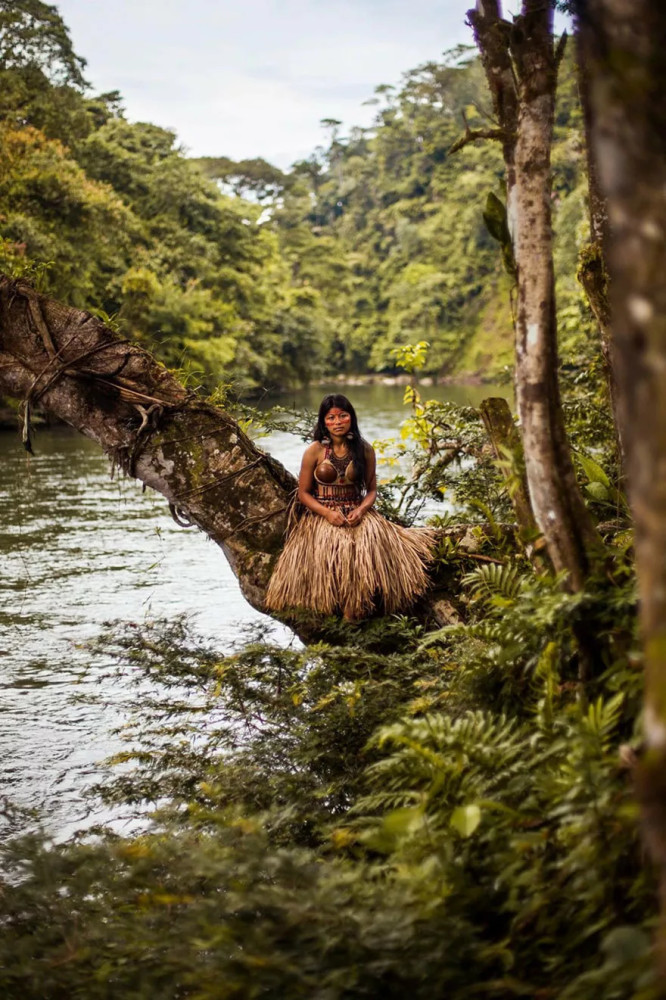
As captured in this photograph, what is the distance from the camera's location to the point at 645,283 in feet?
5.09

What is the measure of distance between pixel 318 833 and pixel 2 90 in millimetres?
28823

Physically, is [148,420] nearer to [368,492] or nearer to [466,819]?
[368,492]

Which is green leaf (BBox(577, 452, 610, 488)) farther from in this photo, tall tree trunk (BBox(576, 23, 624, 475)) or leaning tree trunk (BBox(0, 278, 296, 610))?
leaning tree trunk (BBox(0, 278, 296, 610))

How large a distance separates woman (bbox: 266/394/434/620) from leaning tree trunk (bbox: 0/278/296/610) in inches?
10.1

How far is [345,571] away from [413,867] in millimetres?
2281

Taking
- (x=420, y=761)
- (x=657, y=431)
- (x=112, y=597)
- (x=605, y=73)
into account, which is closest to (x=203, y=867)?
(x=420, y=761)

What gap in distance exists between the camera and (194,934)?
2.57m

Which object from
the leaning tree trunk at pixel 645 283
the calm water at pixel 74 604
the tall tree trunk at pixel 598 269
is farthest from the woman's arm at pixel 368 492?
the leaning tree trunk at pixel 645 283

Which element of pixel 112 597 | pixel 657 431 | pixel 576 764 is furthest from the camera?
pixel 112 597

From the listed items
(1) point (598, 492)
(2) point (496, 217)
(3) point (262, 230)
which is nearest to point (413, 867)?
(2) point (496, 217)

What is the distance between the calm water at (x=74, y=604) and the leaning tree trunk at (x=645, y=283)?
376 cm

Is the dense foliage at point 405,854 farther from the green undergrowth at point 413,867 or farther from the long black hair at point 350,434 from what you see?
the long black hair at point 350,434

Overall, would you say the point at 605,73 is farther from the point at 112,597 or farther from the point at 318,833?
the point at 112,597

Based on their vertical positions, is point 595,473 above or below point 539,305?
below
